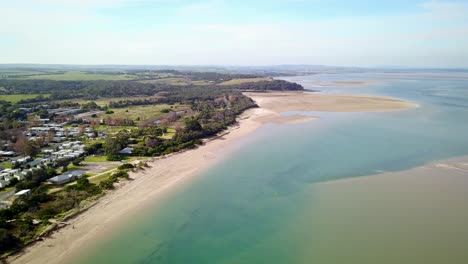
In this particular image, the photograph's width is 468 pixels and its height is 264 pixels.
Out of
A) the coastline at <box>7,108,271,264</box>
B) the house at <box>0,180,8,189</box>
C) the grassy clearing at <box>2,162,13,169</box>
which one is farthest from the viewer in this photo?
the grassy clearing at <box>2,162,13,169</box>

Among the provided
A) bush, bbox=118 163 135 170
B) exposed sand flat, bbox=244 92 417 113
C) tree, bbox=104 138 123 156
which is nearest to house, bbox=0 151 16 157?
tree, bbox=104 138 123 156

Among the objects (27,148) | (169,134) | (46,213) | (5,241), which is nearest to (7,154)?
(27,148)

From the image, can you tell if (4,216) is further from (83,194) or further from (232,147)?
(232,147)

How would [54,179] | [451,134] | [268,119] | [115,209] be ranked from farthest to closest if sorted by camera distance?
[268,119], [451,134], [54,179], [115,209]

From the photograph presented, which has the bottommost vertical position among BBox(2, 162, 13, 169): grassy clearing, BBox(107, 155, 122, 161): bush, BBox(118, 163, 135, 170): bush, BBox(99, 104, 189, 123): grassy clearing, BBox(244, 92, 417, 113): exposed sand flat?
BBox(2, 162, 13, 169): grassy clearing

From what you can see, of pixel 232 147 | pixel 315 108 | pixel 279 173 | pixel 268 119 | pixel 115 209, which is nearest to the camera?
pixel 115 209

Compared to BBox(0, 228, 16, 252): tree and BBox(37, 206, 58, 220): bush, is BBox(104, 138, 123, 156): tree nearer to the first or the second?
BBox(37, 206, 58, 220): bush

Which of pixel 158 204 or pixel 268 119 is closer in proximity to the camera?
pixel 158 204

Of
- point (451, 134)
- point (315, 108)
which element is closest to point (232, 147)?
point (451, 134)
